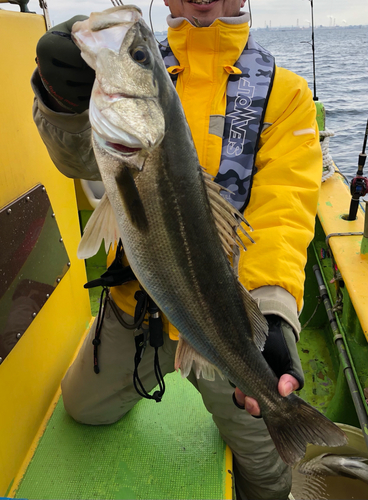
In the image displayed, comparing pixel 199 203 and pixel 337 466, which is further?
pixel 337 466

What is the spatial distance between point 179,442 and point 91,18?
8.07ft

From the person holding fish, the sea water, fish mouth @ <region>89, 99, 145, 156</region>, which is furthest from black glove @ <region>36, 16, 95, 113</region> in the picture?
the sea water

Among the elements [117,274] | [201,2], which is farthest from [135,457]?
[201,2]

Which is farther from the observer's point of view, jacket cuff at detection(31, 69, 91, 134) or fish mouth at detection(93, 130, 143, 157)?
jacket cuff at detection(31, 69, 91, 134)

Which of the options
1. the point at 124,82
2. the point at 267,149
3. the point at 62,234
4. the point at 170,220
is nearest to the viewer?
the point at 124,82

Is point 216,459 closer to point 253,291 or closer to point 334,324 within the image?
point 253,291

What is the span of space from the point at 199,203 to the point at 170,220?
12cm

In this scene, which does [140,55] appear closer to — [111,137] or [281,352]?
[111,137]

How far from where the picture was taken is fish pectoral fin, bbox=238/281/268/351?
1718mm

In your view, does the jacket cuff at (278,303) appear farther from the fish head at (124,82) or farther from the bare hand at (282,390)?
the fish head at (124,82)

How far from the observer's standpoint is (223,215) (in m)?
1.65

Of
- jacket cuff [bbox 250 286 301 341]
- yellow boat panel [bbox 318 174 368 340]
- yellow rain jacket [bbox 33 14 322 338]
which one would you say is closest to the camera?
jacket cuff [bbox 250 286 301 341]

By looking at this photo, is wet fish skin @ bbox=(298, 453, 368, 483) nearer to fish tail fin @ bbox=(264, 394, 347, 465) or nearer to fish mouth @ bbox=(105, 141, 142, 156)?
fish tail fin @ bbox=(264, 394, 347, 465)

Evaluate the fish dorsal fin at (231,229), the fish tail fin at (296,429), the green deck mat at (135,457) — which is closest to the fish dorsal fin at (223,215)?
the fish dorsal fin at (231,229)
